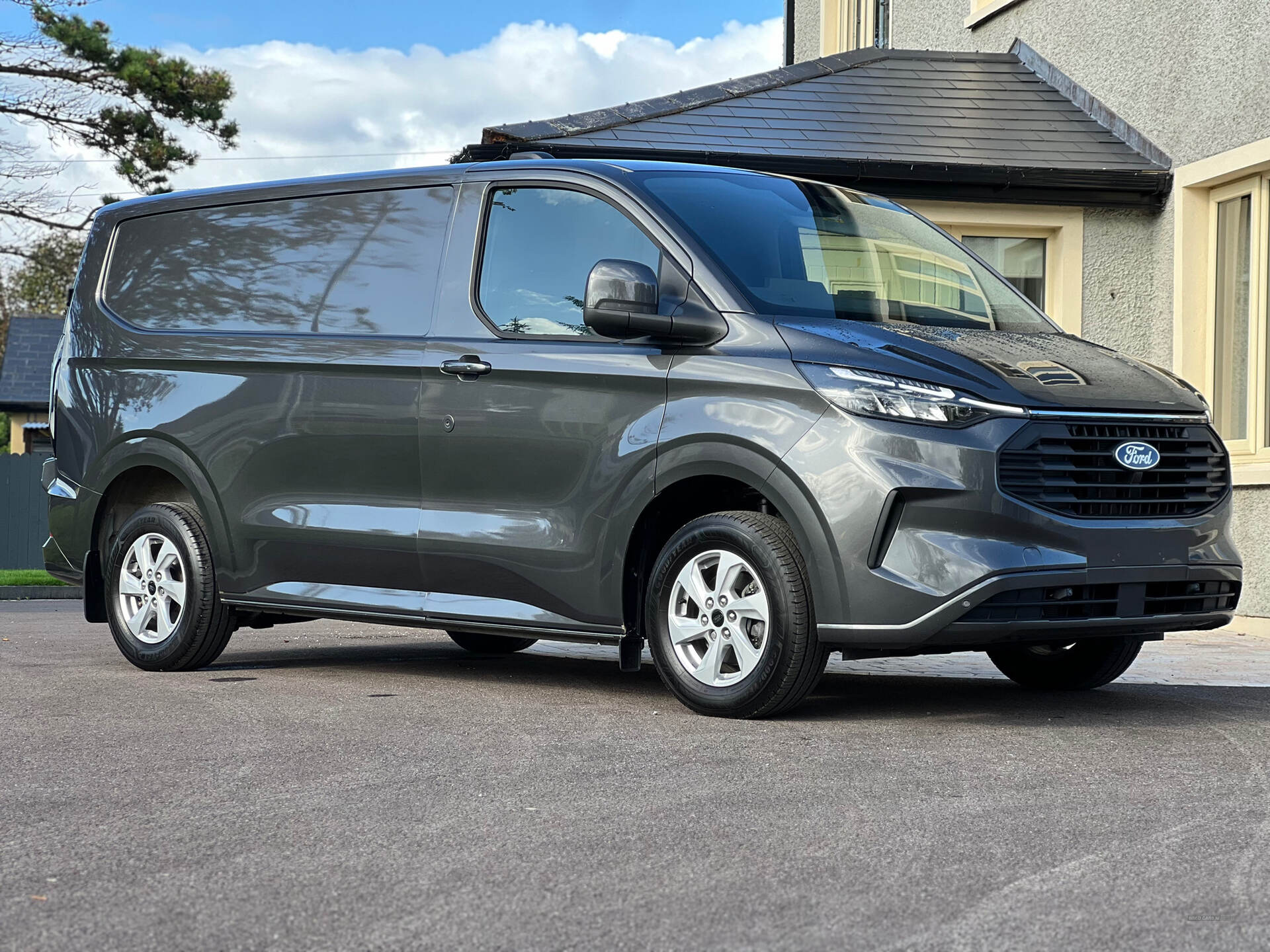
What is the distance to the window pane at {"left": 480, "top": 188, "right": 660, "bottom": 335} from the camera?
6.62 metres

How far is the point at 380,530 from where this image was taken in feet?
23.1

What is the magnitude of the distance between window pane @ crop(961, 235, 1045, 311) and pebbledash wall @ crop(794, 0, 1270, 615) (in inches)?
15.7

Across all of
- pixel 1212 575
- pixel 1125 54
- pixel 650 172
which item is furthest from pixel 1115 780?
pixel 1125 54

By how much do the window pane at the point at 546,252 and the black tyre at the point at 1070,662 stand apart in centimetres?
224

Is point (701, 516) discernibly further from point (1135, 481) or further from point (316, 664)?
point (316, 664)

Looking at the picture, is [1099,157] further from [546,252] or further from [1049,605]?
[1049,605]

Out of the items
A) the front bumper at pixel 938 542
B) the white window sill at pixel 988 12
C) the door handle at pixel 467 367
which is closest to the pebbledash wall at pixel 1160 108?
the white window sill at pixel 988 12

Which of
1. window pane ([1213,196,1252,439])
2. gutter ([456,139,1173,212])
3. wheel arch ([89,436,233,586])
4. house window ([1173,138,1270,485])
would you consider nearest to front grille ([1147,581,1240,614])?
wheel arch ([89,436,233,586])

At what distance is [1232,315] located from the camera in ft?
39.0

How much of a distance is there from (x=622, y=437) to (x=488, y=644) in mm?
3037

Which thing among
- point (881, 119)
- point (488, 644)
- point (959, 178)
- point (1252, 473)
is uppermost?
point (881, 119)

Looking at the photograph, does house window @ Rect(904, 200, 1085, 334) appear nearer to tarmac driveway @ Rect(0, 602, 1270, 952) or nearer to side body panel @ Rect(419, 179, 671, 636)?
tarmac driveway @ Rect(0, 602, 1270, 952)

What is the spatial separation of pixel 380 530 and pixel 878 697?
2.21 m

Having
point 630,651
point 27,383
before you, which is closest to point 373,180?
point 630,651
